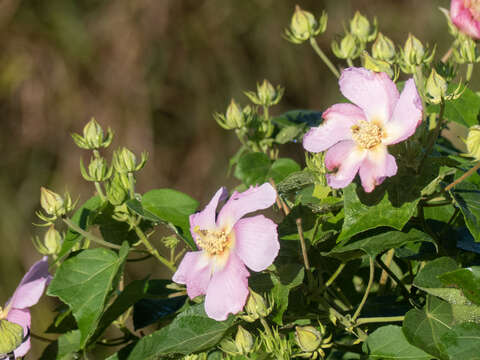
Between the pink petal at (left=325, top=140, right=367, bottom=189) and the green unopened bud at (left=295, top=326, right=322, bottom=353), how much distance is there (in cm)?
14

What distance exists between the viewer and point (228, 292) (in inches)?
23.9

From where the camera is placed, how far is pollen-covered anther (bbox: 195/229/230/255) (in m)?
0.65

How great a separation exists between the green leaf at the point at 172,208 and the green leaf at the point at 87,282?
55 mm

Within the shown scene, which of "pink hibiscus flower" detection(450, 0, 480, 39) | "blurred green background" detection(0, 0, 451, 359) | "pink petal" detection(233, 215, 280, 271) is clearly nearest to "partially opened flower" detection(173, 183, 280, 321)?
"pink petal" detection(233, 215, 280, 271)

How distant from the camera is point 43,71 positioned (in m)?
2.97

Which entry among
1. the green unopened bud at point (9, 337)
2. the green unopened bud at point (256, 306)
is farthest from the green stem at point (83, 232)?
the green unopened bud at point (256, 306)

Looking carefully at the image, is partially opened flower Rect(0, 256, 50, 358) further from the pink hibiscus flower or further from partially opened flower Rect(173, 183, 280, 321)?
the pink hibiscus flower

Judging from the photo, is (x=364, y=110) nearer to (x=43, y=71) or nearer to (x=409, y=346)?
(x=409, y=346)

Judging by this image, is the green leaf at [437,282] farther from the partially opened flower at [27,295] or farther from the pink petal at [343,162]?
the partially opened flower at [27,295]

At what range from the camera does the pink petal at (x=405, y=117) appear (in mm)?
589

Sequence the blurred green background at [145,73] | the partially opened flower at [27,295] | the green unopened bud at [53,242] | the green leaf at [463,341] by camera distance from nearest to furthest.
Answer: the green leaf at [463,341], the partially opened flower at [27,295], the green unopened bud at [53,242], the blurred green background at [145,73]

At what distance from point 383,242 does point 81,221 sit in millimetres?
380

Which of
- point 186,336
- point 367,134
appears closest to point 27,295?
point 186,336

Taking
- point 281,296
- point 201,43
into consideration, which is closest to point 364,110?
point 281,296
